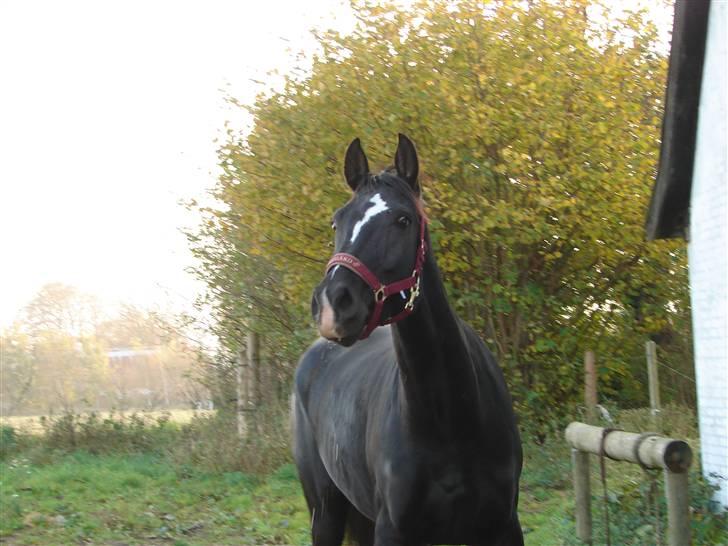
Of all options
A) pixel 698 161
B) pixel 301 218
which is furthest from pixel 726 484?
pixel 301 218

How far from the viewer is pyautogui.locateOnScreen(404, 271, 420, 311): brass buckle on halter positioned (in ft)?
12.1

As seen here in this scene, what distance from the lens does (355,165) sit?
4.08m

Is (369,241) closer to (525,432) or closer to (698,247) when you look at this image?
(698,247)

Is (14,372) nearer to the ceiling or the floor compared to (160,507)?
nearer to the ceiling

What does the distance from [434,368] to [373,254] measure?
0.65 metres

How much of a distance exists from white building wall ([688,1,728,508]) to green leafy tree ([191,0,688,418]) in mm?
2453

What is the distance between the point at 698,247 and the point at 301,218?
5.20 meters

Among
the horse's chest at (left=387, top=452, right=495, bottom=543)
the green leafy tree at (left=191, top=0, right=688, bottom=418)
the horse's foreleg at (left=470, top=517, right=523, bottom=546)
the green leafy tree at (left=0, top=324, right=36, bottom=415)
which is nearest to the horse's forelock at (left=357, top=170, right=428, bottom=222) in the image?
the horse's chest at (left=387, top=452, right=495, bottom=543)

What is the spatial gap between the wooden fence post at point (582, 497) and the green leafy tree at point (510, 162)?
459cm

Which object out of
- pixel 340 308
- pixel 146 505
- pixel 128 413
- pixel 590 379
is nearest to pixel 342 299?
pixel 340 308

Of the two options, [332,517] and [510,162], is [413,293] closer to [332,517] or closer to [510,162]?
[332,517]

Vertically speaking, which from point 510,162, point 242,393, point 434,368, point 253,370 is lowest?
point 242,393

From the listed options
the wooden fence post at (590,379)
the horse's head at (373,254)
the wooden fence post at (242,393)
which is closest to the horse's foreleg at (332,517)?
the horse's head at (373,254)

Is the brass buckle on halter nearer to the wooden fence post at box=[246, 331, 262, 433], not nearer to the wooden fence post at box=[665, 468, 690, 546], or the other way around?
the wooden fence post at box=[665, 468, 690, 546]
